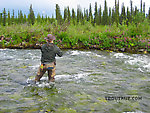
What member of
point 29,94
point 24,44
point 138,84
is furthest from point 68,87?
point 24,44

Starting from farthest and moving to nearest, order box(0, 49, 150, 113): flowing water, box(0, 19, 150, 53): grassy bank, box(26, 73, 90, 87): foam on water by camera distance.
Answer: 1. box(0, 19, 150, 53): grassy bank
2. box(26, 73, 90, 87): foam on water
3. box(0, 49, 150, 113): flowing water

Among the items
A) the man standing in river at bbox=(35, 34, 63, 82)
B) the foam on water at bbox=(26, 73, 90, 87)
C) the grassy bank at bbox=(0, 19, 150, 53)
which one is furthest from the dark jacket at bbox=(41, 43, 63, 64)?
the grassy bank at bbox=(0, 19, 150, 53)

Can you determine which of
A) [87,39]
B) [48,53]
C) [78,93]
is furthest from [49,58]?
[87,39]

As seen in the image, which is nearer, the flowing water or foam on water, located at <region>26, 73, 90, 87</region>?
the flowing water

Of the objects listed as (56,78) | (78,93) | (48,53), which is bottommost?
(78,93)

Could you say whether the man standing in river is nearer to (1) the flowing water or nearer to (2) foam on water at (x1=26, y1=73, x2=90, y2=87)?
(2) foam on water at (x1=26, y1=73, x2=90, y2=87)

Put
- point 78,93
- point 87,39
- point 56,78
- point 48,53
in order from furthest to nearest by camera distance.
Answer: point 87,39 < point 56,78 < point 48,53 < point 78,93

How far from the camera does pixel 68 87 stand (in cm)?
488

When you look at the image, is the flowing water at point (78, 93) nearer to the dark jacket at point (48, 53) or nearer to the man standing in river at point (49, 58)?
the man standing in river at point (49, 58)

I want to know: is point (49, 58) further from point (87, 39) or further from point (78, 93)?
point (87, 39)

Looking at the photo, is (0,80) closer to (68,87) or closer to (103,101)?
(68,87)

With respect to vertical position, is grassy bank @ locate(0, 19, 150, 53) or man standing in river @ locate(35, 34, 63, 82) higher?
grassy bank @ locate(0, 19, 150, 53)

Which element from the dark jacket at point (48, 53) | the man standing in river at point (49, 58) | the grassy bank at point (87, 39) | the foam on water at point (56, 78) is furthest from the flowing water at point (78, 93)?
the grassy bank at point (87, 39)

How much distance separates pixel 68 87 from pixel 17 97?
1.56 m
